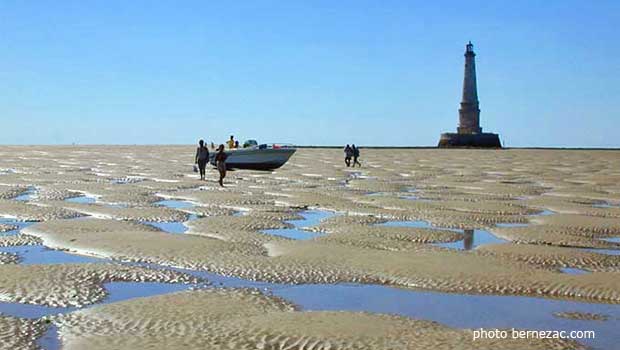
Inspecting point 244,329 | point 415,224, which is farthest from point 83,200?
point 244,329

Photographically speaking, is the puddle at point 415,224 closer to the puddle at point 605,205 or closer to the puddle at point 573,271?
the puddle at point 573,271

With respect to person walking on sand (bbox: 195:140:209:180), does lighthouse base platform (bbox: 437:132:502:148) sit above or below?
above

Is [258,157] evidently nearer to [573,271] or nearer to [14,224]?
[14,224]

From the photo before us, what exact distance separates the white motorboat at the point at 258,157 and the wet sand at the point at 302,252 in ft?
34.2

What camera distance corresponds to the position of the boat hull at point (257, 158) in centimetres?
2655

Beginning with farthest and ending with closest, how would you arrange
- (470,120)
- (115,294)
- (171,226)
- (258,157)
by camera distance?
(470,120)
(258,157)
(171,226)
(115,294)

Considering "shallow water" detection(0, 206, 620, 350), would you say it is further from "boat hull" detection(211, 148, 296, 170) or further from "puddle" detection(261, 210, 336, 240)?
"boat hull" detection(211, 148, 296, 170)

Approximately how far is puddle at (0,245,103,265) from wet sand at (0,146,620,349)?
0.07m

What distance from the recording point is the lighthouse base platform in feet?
261

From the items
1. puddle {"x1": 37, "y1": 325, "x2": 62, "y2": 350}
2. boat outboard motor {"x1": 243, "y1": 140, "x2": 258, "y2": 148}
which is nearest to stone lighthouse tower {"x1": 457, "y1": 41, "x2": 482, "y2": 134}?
boat outboard motor {"x1": 243, "y1": 140, "x2": 258, "y2": 148}

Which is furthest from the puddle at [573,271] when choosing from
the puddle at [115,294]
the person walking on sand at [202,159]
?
the person walking on sand at [202,159]

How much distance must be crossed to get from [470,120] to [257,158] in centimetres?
5954

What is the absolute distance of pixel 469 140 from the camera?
7950 centimetres

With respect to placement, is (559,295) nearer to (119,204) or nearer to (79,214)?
(79,214)
